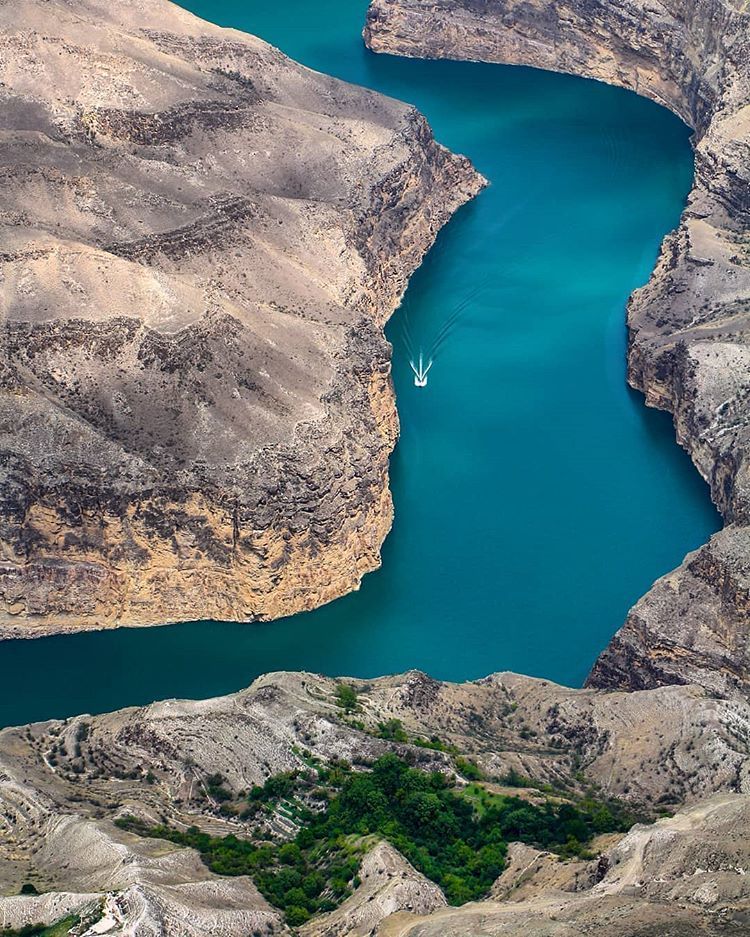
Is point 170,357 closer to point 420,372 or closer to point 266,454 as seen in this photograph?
point 266,454

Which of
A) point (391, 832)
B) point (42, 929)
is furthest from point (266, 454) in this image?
point (42, 929)

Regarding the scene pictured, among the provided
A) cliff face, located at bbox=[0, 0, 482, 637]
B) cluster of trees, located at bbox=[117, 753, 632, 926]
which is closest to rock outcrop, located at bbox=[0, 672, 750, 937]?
cluster of trees, located at bbox=[117, 753, 632, 926]

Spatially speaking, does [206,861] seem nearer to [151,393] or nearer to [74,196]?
[151,393]

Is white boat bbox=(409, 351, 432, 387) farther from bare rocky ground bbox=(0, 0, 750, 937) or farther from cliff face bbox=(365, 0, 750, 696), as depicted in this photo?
cliff face bbox=(365, 0, 750, 696)

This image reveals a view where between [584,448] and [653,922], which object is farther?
[584,448]

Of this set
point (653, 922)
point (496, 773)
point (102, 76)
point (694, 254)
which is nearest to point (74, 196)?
point (102, 76)

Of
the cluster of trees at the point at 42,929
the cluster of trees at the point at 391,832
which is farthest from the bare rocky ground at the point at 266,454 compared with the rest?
the cluster of trees at the point at 391,832
